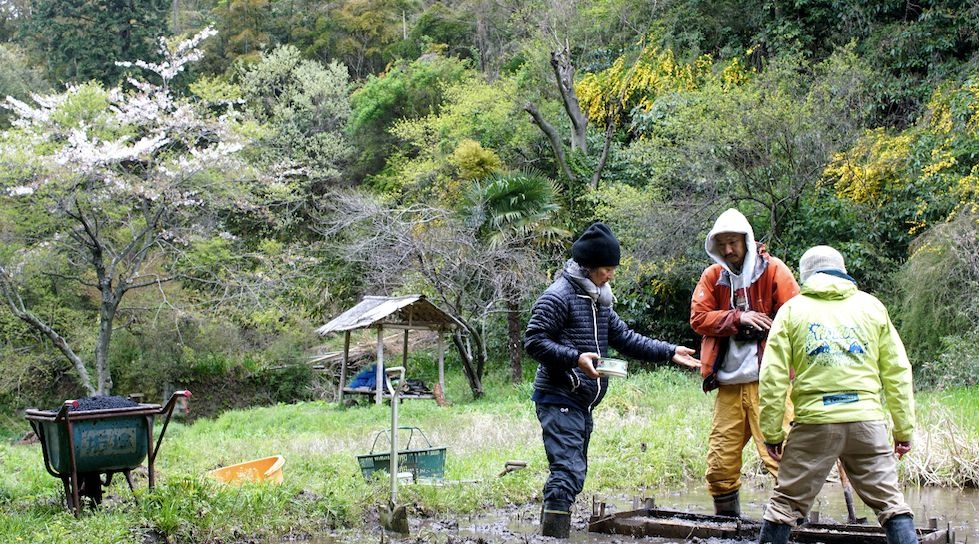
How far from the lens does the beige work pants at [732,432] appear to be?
584cm

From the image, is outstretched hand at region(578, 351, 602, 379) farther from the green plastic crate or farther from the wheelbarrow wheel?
the wheelbarrow wheel

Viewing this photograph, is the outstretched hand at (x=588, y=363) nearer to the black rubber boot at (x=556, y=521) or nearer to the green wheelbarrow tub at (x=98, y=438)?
the black rubber boot at (x=556, y=521)

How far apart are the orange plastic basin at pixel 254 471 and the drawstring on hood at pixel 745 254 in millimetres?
3822

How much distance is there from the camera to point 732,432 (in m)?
5.87

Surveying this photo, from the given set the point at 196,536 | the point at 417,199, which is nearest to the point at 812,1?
the point at 417,199

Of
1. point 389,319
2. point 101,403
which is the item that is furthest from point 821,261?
point 389,319

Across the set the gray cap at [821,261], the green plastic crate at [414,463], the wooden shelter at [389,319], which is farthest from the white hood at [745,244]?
the wooden shelter at [389,319]

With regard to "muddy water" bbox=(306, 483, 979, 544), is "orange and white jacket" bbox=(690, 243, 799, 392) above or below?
above

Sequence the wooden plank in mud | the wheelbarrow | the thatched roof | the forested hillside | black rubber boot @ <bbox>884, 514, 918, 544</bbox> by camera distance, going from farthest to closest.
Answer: the thatched roof → the forested hillside → the wheelbarrow → the wooden plank in mud → black rubber boot @ <bbox>884, 514, 918, 544</bbox>

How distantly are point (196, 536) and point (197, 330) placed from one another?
2042 cm

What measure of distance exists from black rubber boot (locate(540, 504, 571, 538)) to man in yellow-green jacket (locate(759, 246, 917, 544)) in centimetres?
142

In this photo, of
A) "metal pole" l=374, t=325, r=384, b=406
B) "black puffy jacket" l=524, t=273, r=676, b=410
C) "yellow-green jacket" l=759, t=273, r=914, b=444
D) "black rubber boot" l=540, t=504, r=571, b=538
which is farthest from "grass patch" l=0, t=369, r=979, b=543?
"metal pole" l=374, t=325, r=384, b=406

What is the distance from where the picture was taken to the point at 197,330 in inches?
1001

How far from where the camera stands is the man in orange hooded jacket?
19.0 feet
